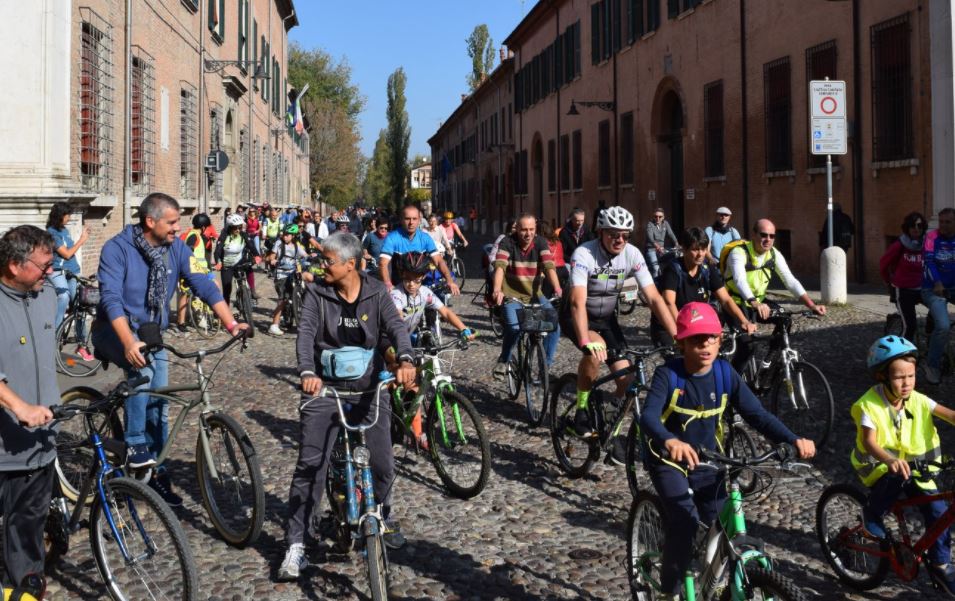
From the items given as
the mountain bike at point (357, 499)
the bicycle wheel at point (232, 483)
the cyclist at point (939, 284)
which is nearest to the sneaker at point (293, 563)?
the mountain bike at point (357, 499)

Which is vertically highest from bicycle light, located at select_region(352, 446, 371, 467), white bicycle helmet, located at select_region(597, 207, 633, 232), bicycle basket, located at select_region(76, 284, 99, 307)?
white bicycle helmet, located at select_region(597, 207, 633, 232)

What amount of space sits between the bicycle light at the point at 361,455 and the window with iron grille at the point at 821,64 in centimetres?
1694

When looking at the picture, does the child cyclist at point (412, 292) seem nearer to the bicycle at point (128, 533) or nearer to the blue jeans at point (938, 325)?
the bicycle at point (128, 533)

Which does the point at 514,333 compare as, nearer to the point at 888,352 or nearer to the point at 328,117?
the point at 888,352

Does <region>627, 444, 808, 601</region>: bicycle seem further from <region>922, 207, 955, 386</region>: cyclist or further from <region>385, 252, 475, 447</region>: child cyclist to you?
<region>922, 207, 955, 386</region>: cyclist

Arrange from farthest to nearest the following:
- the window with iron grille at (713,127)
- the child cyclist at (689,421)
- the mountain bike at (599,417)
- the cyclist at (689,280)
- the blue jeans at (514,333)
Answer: the window with iron grille at (713,127), the blue jeans at (514,333), the cyclist at (689,280), the mountain bike at (599,417), the child cyclist at (689,421)

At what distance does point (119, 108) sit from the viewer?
16719 mm

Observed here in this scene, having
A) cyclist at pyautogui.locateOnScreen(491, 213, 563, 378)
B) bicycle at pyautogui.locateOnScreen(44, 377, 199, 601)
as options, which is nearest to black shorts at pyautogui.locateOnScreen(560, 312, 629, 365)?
cyclist at pyautogui.locateOnScreen(491, 213, 563, 378)

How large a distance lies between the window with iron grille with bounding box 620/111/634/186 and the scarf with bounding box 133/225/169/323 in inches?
1079

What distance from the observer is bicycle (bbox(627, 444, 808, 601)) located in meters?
3.24

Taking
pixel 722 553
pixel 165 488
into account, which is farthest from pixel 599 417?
pixel 722 553

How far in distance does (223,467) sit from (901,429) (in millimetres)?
3311

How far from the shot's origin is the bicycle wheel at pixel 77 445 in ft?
14.9

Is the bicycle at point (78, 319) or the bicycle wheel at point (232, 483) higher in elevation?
the bicycle at point (78, 319)
